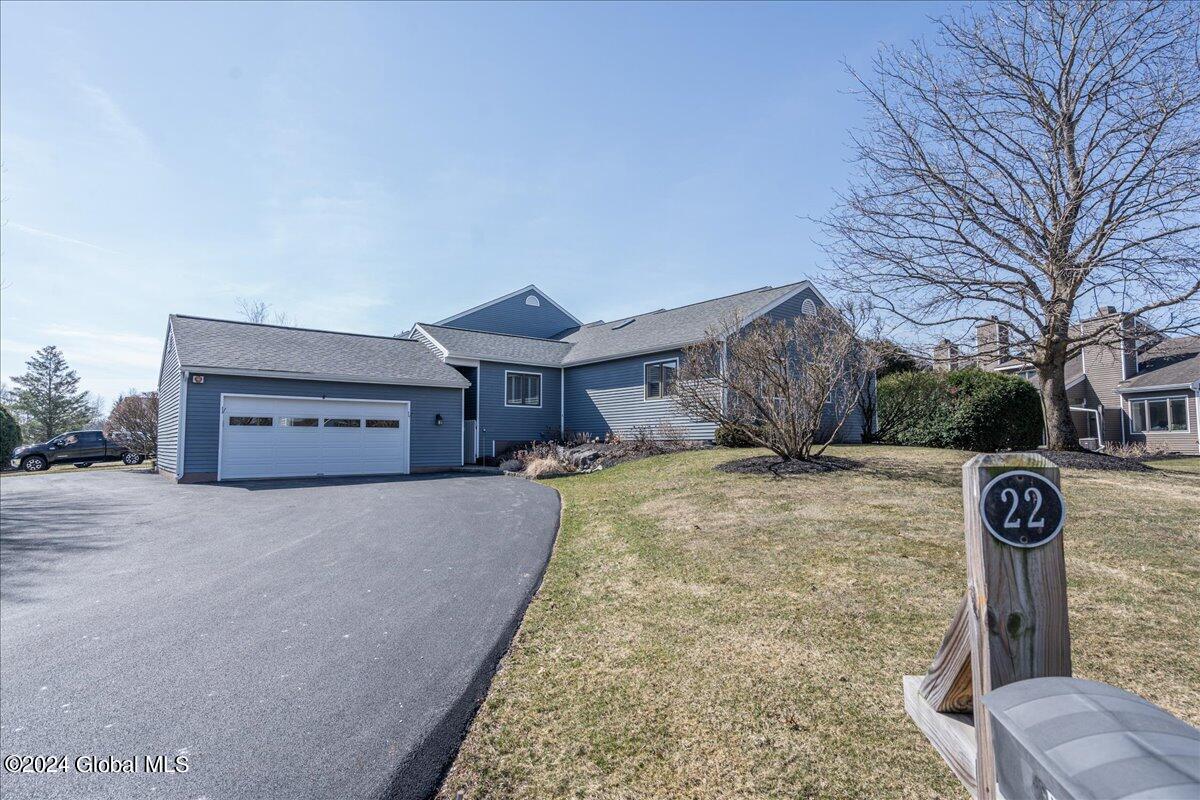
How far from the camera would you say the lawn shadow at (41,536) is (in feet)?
22.6

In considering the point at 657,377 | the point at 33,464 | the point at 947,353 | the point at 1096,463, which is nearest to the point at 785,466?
the point at 947,353

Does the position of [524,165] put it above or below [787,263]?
above

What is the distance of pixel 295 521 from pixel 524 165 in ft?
28.5

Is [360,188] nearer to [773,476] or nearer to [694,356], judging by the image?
[694,356]

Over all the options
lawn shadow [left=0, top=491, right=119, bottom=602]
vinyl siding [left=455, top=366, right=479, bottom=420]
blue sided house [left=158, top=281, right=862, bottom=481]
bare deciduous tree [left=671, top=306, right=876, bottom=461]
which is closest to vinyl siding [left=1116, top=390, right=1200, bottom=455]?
blue sided house [left=158, top=281, right=862, bottom=481]

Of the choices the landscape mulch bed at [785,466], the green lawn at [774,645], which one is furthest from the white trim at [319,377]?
the green lawn at [774,645]

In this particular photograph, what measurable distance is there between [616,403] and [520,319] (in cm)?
921

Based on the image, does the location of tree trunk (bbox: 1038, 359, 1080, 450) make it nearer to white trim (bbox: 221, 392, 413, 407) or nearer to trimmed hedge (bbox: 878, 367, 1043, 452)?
trimmed hedge (bbox: 878, 367, 1043, 452)

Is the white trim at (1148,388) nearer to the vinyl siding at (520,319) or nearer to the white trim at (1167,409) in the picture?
the white trim at (1167,409)

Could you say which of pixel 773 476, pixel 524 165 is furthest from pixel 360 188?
pixel 773 476

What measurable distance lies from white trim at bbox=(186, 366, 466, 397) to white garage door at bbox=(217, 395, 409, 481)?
600 millimetres

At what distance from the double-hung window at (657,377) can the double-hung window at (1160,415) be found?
64.0ft

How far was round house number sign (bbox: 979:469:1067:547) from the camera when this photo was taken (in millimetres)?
1460

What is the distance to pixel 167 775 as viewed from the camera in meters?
3.03
